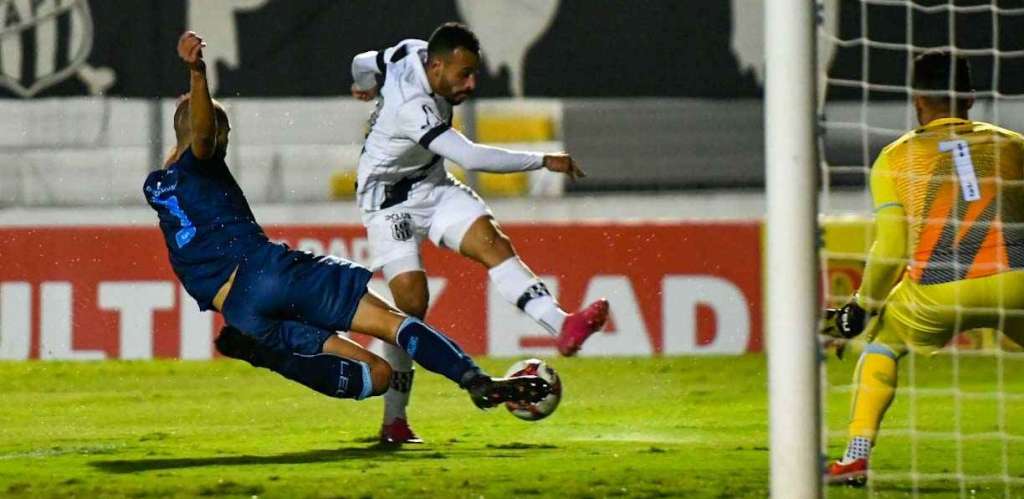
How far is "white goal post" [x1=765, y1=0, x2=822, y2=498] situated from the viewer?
3.33 meters

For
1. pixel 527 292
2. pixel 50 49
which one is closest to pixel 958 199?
pixel 527 292

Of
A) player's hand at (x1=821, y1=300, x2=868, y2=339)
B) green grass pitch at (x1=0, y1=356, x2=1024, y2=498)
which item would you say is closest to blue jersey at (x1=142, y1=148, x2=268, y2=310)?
green grass pitch at (x1=0, y1=356, x2=1024, y2=498)

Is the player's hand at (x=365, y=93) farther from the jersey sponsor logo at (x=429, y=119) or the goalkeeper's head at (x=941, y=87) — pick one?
the goalkeeper's head at (x=941, y=87)

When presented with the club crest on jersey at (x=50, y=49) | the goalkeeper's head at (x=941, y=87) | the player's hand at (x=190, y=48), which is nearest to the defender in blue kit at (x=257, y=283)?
the player's hand at (x=190, y=48)

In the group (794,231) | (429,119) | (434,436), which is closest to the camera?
(794,231)

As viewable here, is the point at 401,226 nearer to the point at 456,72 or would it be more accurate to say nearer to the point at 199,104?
the point at 456,72

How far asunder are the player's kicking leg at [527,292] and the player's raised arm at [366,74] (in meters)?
0.57

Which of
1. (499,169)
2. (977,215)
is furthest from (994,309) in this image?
(499,169)

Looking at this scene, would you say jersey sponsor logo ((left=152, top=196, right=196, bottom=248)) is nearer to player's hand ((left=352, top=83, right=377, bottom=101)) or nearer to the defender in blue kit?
the defender in blue kit

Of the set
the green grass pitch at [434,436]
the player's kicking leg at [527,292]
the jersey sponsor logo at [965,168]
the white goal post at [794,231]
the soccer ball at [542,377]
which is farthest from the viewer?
the player's kicking leg at [527,292]

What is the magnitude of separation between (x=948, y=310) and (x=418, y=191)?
1.76 m

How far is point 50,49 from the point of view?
9734 mm

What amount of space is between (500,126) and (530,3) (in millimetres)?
814

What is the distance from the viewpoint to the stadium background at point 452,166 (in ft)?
27.8
